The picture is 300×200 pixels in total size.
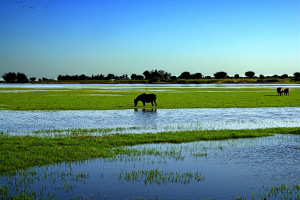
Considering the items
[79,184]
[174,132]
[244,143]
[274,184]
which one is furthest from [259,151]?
[79,184]

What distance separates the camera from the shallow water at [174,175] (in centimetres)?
982

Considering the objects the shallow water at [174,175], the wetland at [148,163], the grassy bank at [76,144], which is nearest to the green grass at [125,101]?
the wetland at [148,163]

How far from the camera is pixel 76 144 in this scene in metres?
16.4

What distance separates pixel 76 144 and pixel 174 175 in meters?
6.70

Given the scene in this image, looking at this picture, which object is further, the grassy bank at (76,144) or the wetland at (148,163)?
the grassy bank at (76,144)

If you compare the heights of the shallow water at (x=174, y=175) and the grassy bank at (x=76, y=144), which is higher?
the grassy bank at (x=76, y=144)

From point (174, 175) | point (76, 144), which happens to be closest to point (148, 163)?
point (174, 175)

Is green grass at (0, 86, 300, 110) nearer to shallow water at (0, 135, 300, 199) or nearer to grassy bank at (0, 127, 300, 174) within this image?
grassy bank at (0, 127, 300, 174)

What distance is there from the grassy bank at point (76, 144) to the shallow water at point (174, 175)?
97 cm

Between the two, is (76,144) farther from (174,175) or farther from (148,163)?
(174,175)

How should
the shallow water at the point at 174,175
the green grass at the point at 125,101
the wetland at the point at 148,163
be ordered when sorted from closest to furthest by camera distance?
1. the shallow water at the point at 174,175
2. the wetland at the point at 148,163
3. the green grass at the point at 125,101

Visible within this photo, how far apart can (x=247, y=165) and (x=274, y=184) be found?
233cm

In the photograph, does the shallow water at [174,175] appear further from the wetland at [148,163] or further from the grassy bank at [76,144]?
the grassy bank at [76,144]

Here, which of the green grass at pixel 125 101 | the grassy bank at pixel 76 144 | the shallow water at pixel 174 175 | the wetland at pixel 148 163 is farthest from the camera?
the green grass at pixel 125 101
